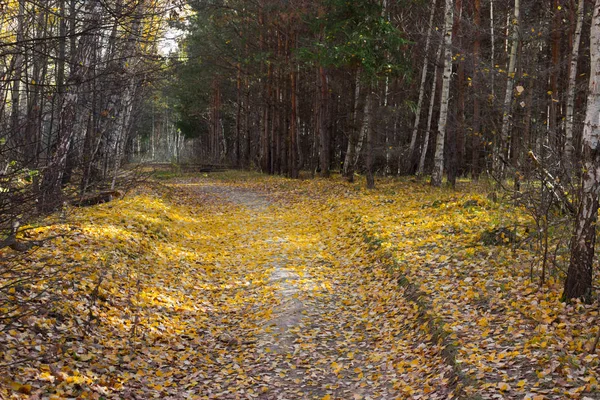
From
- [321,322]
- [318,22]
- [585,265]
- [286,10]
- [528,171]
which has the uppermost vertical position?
[286,10]

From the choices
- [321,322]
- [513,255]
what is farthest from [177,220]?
[513,255]

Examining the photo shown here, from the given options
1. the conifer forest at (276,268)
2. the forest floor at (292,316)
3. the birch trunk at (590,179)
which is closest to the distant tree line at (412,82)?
the birch trunk at (590,179)

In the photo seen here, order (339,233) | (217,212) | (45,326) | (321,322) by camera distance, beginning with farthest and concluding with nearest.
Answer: (217,212) → (339,233) → (321,322) → (45,326)

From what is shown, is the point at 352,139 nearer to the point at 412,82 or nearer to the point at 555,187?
the point at 412,82

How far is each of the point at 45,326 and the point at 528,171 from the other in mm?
8107

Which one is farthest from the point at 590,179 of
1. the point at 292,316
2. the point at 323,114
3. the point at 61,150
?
the point at 323,114

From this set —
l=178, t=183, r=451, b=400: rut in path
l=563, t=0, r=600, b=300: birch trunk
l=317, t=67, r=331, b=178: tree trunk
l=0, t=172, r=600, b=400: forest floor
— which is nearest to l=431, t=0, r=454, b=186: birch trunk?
l=0, t=172, r=600, b=400: forest floor

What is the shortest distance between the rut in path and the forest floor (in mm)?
26

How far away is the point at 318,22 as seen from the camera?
1827 centimetres

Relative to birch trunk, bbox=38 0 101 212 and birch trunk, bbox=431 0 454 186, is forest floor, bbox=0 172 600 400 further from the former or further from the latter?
birch trunk, bbox=431 0 454 186

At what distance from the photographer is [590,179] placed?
573 cm

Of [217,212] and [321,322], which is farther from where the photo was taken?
[217,212]

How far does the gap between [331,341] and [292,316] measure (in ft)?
3.11

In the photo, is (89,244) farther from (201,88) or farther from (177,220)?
(201,88)
